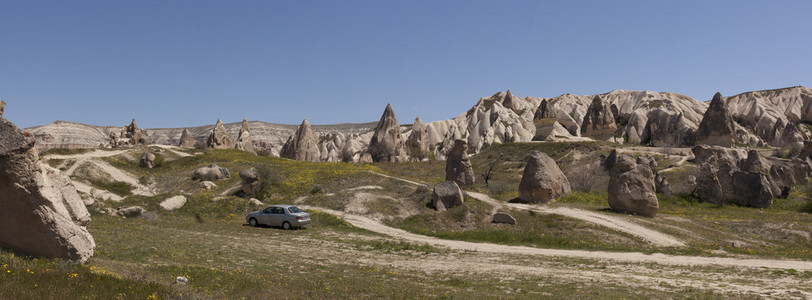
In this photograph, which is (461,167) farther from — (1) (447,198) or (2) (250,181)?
(2) (250,181)

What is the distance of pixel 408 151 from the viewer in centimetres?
9750

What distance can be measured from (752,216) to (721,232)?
8.32 m

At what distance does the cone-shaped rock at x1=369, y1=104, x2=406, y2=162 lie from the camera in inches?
3263

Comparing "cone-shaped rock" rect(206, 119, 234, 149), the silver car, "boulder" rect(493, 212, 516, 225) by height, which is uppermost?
"cone-shaped rock" rect(206, 119, 234, 149)

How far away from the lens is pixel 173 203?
34.6 metres

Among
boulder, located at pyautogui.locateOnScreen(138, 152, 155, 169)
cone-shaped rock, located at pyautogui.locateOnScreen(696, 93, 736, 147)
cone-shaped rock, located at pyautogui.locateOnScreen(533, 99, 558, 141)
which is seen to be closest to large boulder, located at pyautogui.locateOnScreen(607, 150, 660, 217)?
boulder, located at pyautogui.locateOnScreen(138, 152, 155, 169)

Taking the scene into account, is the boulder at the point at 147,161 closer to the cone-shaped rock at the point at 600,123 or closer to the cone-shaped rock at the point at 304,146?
the cone-shaped rock at the point at 304,146

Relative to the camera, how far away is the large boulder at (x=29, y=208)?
1091 centimetres

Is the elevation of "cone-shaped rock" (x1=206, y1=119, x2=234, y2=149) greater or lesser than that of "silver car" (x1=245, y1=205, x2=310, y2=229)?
greater

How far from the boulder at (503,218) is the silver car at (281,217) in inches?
456

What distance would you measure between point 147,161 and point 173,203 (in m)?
25.0

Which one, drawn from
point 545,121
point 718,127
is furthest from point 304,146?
point 718,127

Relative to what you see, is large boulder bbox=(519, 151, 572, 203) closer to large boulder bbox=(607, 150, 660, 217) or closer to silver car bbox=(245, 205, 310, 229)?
large boulder bbox=(607, 150, 660, 217)

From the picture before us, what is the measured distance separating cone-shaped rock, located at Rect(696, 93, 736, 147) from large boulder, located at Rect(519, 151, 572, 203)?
61749 millimetres
